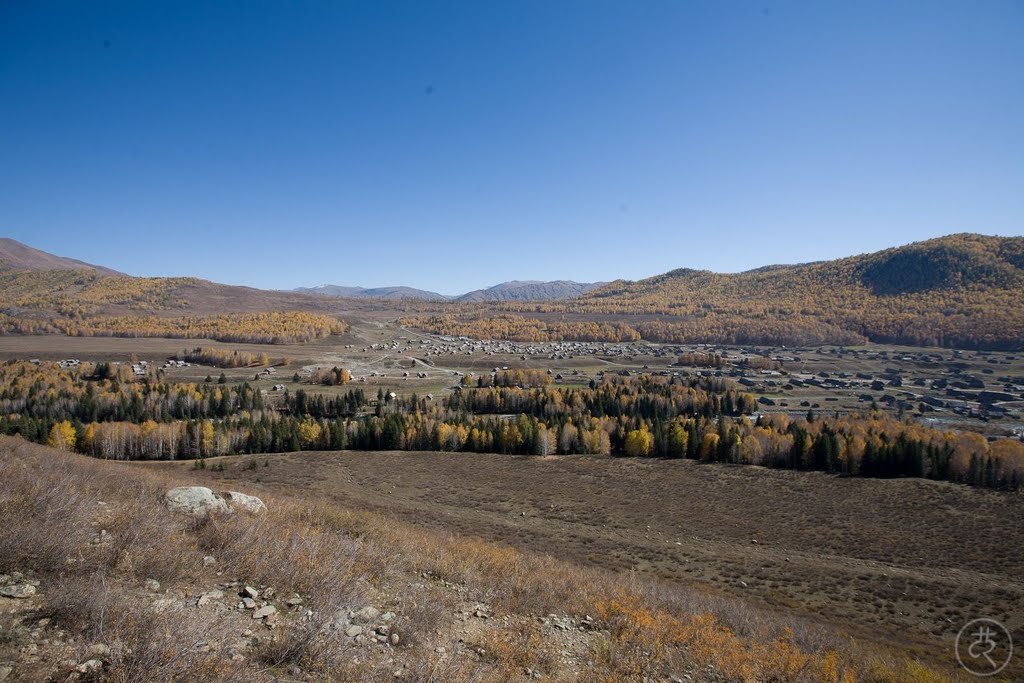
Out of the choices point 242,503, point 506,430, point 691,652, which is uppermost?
point 242,503

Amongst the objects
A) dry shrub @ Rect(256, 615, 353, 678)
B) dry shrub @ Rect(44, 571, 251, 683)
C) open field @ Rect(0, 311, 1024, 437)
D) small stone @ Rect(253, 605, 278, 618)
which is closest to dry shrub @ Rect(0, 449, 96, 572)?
dry shrub @ Rect(44, 571, 251, 683)

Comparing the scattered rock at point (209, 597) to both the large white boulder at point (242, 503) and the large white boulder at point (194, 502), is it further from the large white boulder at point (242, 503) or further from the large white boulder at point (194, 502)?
the large white boulder at point (242, 503)

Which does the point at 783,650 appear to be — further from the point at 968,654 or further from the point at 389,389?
the point at 389,389

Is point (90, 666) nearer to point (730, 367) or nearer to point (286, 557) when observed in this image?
point (286, 557)

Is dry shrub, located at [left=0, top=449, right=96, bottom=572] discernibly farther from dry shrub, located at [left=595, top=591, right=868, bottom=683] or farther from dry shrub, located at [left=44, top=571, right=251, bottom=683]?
dry shrub, located at [left=595, top=591, right=868, bottom=683]

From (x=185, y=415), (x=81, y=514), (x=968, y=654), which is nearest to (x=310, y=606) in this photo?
(x=81, y=514)

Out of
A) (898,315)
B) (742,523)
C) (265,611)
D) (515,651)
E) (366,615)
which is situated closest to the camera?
(265,611)

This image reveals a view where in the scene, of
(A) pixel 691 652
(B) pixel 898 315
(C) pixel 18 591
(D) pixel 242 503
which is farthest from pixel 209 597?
(B) pixel 898 315
